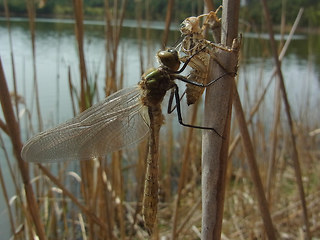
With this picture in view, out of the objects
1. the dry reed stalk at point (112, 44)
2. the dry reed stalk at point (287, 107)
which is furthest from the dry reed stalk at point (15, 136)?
the dry reed stalk at point (287, 107)

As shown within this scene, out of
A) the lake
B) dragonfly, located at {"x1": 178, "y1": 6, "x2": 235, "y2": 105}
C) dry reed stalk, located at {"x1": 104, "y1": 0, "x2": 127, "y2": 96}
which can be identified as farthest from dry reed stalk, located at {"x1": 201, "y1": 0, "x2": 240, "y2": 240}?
the lake

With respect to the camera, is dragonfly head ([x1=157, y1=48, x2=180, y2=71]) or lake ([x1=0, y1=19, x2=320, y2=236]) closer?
dragonfly head ([x1=157, y1=48, x2=180, y2=71])

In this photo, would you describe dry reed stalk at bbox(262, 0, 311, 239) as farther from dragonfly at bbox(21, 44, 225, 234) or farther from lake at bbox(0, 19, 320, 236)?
lake at bbox(0, 19, 320, 236)

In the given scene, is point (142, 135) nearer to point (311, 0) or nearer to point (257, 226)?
point (257, 226)

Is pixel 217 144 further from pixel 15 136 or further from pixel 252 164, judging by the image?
pixel 15 136

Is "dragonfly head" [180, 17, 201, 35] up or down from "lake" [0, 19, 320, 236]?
up

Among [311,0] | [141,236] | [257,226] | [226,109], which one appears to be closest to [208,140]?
[226,109]

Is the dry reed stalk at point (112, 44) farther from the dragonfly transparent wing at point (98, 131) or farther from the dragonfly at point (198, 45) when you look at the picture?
the dragonfly at point (198, 45)
